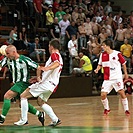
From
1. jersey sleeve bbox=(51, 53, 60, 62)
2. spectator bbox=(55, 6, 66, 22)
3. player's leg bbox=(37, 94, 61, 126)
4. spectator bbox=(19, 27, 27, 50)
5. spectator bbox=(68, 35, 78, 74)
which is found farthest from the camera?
spectator bbox=(55, 6, 66, 22)

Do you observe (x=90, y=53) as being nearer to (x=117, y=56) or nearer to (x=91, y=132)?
(x=117, y=56)

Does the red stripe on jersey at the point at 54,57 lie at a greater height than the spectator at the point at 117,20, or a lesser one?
lesser

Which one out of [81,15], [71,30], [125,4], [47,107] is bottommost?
[47,107]

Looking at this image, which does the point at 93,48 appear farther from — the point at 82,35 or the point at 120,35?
the point at 120,35

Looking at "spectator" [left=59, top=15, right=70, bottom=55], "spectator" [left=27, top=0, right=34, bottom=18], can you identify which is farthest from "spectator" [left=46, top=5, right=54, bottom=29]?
"spectator" [left=27, top=0, right=34, bottom=18]

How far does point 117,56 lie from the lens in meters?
12.3

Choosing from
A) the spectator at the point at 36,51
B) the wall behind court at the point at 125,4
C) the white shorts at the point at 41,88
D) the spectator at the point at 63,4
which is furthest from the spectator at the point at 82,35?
the white shorts at the point at 41,88

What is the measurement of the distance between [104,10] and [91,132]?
1954cm

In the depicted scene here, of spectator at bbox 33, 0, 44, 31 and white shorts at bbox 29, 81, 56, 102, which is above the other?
spectator at bbox 33, 0, 44, 31

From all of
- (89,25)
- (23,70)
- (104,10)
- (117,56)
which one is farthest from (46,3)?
(23,70)

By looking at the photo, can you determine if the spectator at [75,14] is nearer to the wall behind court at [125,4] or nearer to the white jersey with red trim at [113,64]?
the wall behind court at [125,4]

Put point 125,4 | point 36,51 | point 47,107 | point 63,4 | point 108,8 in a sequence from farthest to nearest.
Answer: point 125,4 < point 108,8 < point 63,4 < point 36,51 < point 47,107

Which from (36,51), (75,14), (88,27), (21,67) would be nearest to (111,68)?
(21,67)

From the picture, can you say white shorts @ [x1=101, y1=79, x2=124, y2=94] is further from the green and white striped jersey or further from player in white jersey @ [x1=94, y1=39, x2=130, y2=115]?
the green and white striped jersey
